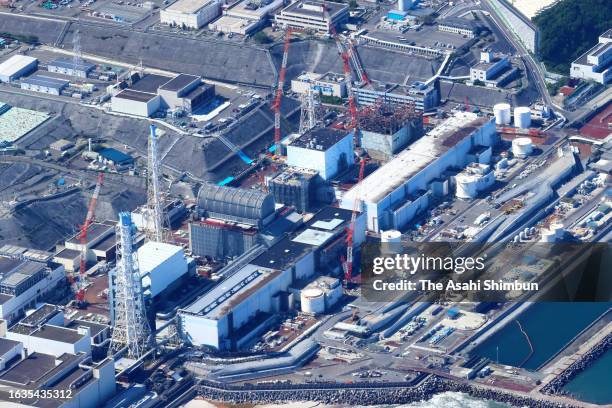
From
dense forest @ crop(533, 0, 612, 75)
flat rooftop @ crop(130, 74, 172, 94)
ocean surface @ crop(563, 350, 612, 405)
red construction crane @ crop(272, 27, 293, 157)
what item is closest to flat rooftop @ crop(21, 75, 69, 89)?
flat rooftop @ crop(130, 74, 172, 94)

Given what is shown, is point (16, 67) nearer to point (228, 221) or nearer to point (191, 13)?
point (191, 13)

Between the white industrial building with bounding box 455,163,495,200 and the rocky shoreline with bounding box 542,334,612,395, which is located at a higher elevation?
the white industrial building with bounding box 455,163,495,200

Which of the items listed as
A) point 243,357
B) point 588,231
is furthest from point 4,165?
point 588,231

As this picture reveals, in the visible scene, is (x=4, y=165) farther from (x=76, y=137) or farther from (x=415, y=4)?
(x=415, y=4)

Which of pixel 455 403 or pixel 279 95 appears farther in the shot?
pixel 279 95

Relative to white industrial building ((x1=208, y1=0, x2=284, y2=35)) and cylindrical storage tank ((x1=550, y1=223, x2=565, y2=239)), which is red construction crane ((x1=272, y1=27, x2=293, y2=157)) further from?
cylindrical storage tank ((x1=550, y1=223, x2=565, y2=239))

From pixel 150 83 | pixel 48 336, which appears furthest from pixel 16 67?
pixel 48 336
